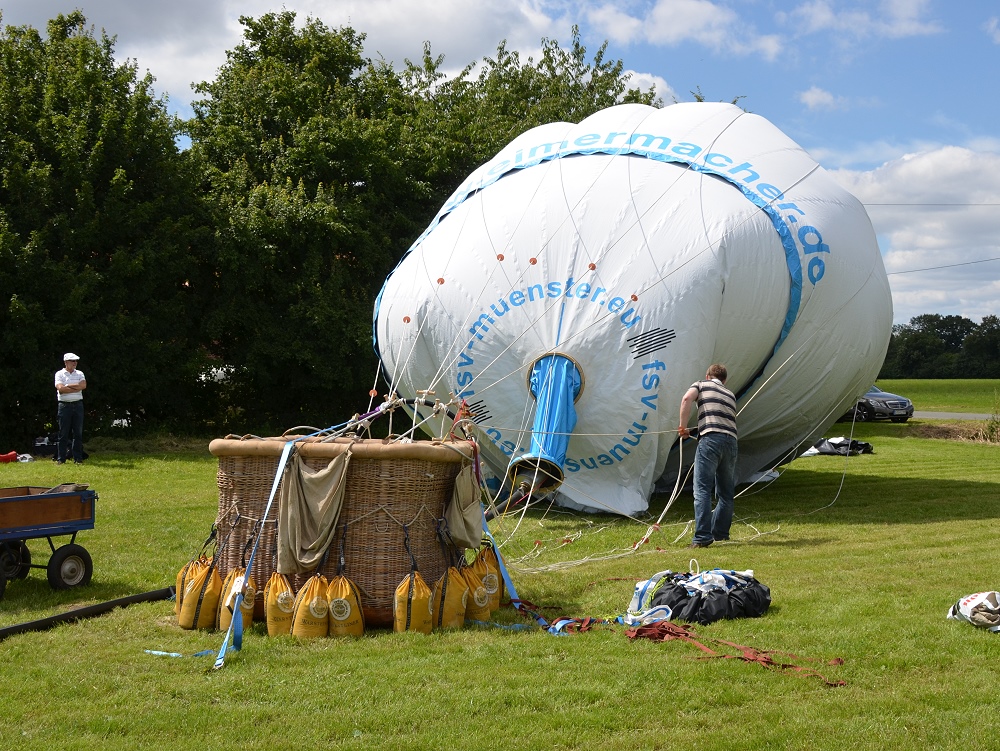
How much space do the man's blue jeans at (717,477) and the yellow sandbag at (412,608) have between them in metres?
3.62

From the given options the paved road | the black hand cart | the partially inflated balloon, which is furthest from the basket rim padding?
the paved road

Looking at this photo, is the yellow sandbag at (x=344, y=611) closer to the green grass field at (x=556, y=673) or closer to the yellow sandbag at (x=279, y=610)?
the green grass field at (x=556, y=673)

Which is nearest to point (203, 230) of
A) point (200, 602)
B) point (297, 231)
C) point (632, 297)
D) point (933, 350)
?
point (297, 231)

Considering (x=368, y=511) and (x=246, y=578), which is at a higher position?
(x=368, y=511)

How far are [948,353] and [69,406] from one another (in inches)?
2741

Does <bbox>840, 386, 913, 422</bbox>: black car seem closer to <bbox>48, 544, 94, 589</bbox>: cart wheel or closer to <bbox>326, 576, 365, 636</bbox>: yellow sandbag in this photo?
<bbox>48, 544, 94, 589</bbox>: cart wheel

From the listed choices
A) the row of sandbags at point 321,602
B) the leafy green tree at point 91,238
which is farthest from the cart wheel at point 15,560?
the leafy green tree at point 91,238

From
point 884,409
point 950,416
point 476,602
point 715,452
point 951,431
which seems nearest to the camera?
point 476,602

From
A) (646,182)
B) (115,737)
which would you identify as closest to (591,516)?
(646,182)

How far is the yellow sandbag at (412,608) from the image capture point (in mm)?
5695

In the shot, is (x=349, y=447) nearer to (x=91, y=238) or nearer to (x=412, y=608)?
(x=412, y=608)

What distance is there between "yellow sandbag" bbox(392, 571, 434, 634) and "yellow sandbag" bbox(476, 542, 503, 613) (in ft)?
1.70

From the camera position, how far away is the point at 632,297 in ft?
31.8

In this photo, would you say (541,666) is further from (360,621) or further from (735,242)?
(735,242)
